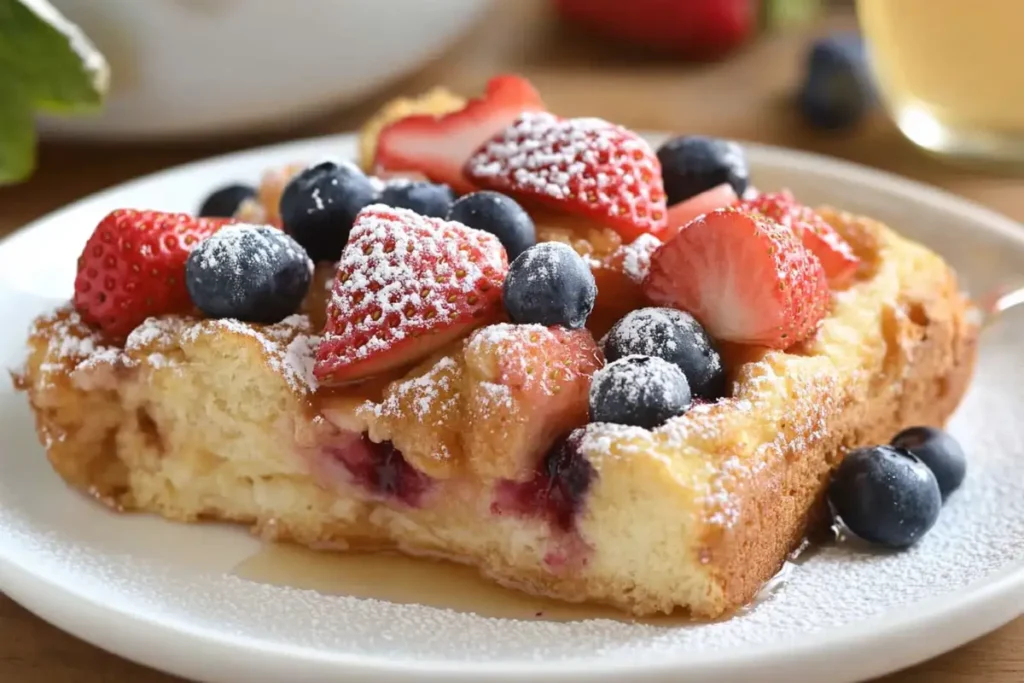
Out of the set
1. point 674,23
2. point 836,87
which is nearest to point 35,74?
point 674,23

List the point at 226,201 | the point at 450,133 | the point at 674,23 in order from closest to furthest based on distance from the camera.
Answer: the point at 450,133 → the point at 226,201 → the point at 674,23

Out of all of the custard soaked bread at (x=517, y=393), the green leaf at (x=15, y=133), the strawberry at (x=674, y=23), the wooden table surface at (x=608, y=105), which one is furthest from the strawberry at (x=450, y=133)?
the strawberry at (x=674, y=23)

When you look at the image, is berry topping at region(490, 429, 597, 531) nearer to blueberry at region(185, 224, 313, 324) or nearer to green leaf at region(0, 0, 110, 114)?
blueberry at region(185, 224, 313, 324)

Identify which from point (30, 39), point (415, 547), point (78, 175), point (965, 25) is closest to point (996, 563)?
point (415, 547)

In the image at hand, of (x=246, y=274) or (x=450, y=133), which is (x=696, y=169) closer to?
(x=450, y=133)

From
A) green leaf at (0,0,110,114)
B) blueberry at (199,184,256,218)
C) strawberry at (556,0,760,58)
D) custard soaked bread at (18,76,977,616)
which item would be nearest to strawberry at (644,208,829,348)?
custard soaked bread at (18,76,977,616)

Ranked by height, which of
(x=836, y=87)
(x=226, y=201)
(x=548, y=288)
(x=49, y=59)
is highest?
(x=548, y=288)

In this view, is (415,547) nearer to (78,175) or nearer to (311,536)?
(311,536)
